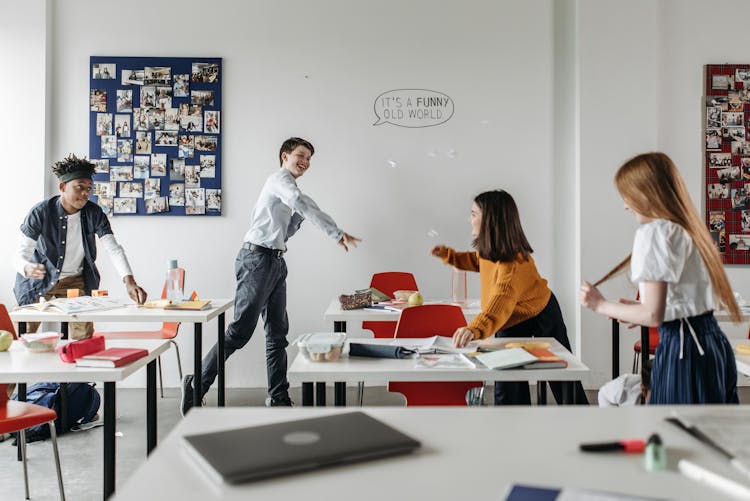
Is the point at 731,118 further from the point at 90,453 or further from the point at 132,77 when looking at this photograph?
the point at 90,453

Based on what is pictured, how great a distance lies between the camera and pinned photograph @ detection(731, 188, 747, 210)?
196 inches

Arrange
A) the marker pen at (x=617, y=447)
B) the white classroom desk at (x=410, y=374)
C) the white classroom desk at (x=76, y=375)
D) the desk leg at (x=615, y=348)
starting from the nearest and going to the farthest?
the marker pen at (x=617, y=447), the white classroom desk at (x=410, y=374), the white classroom desk at (x=76, y=375), the desk leg at (x=615, y=348)

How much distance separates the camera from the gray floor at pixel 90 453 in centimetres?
306

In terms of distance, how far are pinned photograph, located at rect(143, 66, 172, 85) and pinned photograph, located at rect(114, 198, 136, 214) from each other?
2.93ft

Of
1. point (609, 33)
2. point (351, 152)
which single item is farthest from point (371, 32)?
point (609, 33)

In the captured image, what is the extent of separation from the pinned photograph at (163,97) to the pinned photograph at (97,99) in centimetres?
39

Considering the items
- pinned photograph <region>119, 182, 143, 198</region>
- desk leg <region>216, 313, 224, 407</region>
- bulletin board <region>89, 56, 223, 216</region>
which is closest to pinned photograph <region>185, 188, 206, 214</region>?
bulletin board <region>89, 56, 223, 216</region>

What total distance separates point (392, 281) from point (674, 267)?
2968 millimetres

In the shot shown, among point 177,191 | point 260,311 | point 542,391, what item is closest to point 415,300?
point 260,311

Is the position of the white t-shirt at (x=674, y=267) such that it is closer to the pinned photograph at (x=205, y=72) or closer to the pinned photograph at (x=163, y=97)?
the pinned photograph at (x=205, y=72)

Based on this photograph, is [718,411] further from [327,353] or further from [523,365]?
[327,353]

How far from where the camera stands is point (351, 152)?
16.6ft

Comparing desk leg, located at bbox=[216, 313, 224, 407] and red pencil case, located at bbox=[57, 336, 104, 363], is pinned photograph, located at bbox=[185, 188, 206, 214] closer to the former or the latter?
desk leg, located at bbox=[216, 313, 224, 407]

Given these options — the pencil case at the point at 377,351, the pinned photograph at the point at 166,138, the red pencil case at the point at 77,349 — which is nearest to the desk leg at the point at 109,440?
the red pencil case at the point at 77,349
